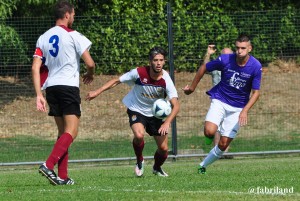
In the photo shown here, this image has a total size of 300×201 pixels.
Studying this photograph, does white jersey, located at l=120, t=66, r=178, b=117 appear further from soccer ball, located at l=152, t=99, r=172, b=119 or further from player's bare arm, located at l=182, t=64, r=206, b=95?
player's bare arm, located at l=182, t=64, r=206, b=95

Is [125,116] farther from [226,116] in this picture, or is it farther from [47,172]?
[47,172]

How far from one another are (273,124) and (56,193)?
9966mm

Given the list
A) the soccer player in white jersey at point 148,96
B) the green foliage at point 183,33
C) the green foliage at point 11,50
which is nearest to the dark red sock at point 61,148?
the soccer player in white jersey at point 148,96

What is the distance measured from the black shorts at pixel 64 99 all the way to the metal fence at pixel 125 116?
Result: 6.47 meters

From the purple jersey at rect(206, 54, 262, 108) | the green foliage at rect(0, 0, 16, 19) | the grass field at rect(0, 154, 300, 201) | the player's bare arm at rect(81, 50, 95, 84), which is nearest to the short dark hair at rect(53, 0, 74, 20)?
the player's bare arm at rect(81, 50, 95, 84)

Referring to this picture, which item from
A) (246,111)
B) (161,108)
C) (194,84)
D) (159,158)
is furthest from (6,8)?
(246,111)

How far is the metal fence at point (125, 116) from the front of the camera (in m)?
17.8

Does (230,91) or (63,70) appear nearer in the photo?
(63,70)

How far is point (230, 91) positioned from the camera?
13.2 m

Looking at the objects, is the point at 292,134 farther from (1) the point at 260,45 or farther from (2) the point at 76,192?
(2) the point at 76,192

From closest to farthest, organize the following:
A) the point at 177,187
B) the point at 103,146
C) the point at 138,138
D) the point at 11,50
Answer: the point at 177,187 → the point at 138,138 → the point at 11,50 → the point at 103,146

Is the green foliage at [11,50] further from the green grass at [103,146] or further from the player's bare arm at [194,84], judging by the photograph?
the player's bare arm at [194,84]

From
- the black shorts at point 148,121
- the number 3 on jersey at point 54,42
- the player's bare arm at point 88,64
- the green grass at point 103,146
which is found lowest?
the green grass at point 103,146

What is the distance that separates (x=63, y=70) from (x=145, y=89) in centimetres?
182
